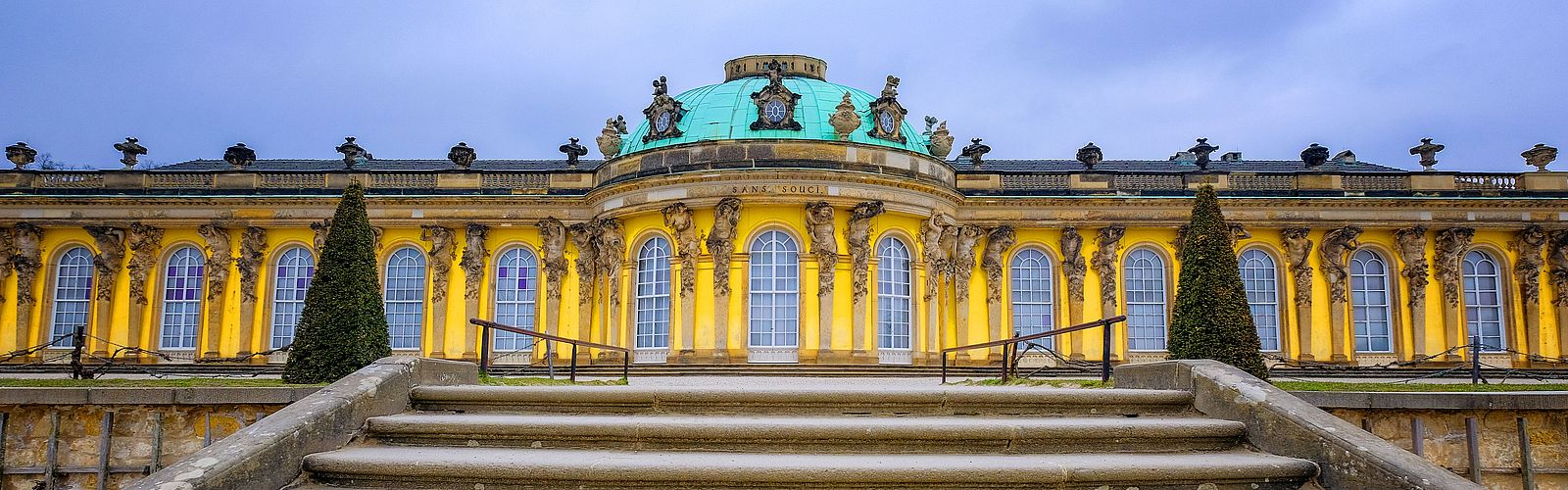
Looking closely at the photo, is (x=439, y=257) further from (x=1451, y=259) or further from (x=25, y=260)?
(x=1451, y=259)

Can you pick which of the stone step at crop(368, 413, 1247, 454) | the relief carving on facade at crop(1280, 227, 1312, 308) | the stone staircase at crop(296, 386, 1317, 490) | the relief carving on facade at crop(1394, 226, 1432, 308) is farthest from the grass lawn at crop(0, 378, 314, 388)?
the relief carving on facade at crop(1394, 226, 1432, 308)

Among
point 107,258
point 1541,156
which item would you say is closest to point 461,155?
point 107,258

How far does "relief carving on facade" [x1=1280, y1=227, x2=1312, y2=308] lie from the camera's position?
3169cm

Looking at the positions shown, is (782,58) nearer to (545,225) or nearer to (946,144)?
(946,144)

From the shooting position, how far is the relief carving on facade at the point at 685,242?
2850 cm

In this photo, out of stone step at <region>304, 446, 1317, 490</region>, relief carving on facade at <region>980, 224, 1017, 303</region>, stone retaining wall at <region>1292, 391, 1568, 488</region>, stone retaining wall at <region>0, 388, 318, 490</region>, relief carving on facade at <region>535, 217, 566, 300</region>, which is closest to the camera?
stone step at <region>304, 446, 1317, 490</region>

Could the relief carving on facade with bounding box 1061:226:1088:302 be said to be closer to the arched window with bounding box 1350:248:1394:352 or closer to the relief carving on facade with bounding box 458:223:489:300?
the arched window with bounding box 1350:248:1394:352

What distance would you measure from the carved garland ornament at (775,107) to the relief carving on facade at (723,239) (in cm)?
235

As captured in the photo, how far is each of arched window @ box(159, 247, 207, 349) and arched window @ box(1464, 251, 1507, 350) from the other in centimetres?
3264

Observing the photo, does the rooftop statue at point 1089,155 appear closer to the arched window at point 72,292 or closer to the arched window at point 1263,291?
the arched window at point 1263,291

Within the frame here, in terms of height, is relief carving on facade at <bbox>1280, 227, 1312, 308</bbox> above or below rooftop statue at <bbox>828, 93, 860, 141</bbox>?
below

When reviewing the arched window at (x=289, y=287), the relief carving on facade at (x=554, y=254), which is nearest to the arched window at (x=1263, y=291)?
the relief carving on facade at (x=554, y=254)

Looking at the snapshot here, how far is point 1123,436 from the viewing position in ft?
30.1

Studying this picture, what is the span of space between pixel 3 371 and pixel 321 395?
74.1 ft
